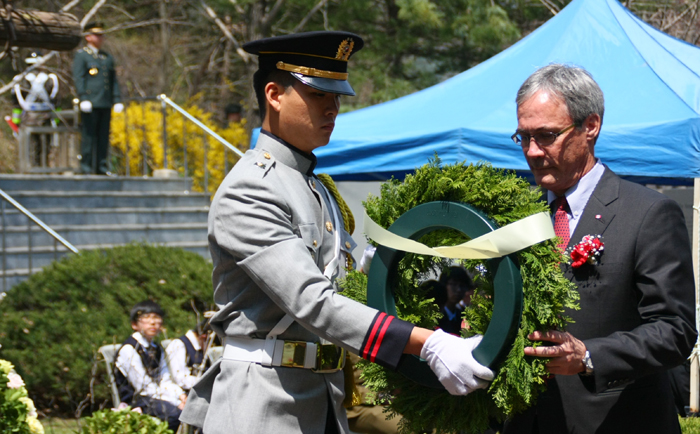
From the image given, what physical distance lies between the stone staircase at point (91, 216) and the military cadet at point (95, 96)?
90 cm

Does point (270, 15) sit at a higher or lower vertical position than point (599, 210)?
higher

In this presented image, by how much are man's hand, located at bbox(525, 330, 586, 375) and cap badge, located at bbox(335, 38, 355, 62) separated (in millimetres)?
967

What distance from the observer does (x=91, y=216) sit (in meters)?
9.30

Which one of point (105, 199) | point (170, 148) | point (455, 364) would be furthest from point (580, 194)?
point (170, 148)

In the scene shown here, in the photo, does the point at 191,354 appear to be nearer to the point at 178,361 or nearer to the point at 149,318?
the point at 178,361

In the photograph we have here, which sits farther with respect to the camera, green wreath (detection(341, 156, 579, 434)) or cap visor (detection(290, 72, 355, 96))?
cap visor (detection(290, 72, 355, 96))

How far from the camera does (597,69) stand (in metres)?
4.77

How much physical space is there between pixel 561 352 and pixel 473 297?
256mm

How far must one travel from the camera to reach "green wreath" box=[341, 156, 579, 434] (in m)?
1.79

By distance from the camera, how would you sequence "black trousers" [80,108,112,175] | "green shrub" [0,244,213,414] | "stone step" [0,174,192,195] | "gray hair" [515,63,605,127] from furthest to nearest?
"black trousers" [80,108,112,175] → "stone step" [0,174,192,195] → "green shrub" [0,244,213,414] → "gray hair" [515,63,605,127]

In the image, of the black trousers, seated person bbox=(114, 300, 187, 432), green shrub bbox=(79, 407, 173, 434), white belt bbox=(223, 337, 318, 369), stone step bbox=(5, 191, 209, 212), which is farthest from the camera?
the black trousers

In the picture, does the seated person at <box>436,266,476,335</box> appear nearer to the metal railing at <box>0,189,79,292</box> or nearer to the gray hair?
the gray hair

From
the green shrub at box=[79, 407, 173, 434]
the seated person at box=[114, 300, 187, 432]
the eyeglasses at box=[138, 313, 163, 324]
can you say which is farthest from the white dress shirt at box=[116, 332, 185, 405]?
the green shrub at box=[79, 407, 173, 434]

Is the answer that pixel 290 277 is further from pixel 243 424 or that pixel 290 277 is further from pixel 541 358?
pixel 541 358
